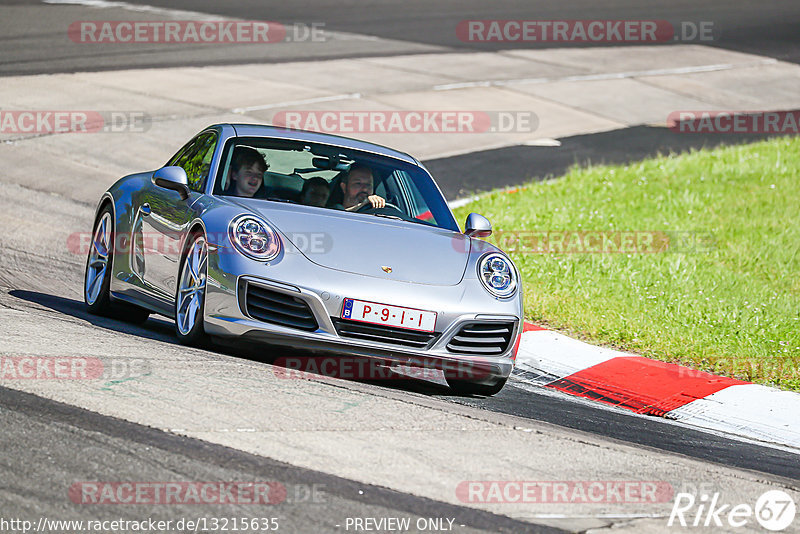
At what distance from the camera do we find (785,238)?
464 inches

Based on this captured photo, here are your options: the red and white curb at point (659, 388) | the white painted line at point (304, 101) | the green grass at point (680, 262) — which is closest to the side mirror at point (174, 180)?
the red and white curb at point (659, 388)

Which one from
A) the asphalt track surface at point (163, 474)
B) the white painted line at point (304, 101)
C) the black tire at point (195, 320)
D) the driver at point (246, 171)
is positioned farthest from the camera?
the white painted line at point (304, 101)

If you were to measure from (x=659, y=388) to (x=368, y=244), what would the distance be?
2.36 metres

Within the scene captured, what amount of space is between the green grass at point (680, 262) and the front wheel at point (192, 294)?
328cm

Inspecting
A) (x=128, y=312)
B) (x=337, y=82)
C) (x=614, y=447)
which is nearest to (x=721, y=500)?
(x=614, y=447)

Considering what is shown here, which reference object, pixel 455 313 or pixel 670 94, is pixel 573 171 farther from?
pixel 455 313

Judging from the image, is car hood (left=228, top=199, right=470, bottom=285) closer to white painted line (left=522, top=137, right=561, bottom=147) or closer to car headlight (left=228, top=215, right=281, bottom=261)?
car headlight (left=228, top=215, right=281, bottom=261)

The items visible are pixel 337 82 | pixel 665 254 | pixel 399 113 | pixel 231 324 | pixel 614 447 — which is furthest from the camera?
pixel 337 82

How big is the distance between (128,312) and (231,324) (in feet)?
6.63

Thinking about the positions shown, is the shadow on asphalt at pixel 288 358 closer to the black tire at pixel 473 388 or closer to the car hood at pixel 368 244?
the black tire at pixel 473 388

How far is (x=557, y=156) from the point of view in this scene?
16.3 m

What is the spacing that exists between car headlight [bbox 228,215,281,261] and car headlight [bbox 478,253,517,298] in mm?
1221

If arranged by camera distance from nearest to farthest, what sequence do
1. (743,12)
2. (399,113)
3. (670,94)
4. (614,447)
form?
1. (614,447)
2. (399,113)
3. (670,94)
4. (743,12)

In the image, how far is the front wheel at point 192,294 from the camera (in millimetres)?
6348
